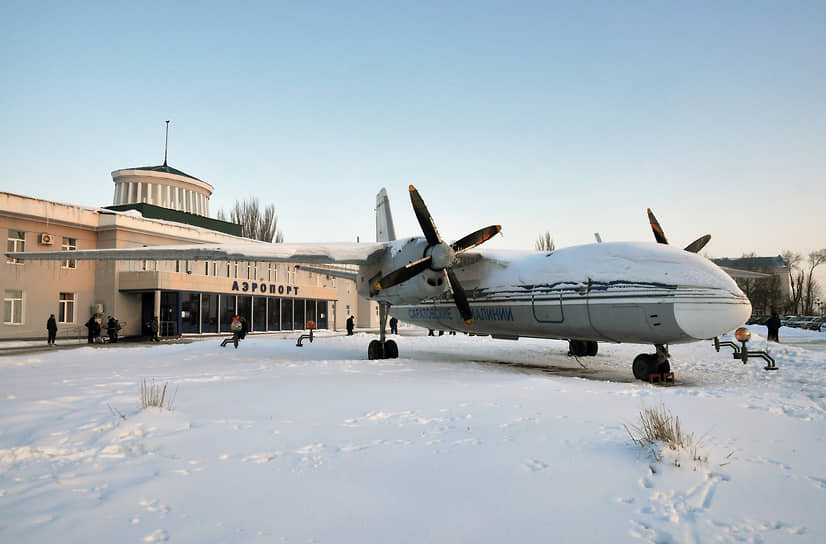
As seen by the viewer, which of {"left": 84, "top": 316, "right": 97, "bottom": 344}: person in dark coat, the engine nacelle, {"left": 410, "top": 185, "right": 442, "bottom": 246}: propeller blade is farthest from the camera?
{"left": 84, "top": 316, "right": 97, "bottom": 344}: person in dark coat

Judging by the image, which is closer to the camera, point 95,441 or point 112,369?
point 95,441

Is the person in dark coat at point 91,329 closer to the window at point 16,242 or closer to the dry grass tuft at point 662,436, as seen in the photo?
the window at point 16,242

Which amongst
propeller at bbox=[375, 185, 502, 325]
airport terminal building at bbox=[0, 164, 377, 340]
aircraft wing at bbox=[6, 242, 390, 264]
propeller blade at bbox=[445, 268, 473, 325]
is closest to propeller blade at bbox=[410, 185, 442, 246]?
propeller at bbox=[375, 185, 502, 325]

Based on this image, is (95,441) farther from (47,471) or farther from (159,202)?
(159,202)

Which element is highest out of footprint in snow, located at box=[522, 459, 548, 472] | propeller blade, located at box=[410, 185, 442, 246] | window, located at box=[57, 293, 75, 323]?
propeller blade, located at box=[410, 185, 442, 246]

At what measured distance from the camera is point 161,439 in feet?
19.7

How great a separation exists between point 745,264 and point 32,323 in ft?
326

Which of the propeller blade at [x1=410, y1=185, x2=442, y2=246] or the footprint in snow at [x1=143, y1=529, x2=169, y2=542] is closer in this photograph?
the footprint in snow at [x1=143, y1=529, x2=169, y2=542]

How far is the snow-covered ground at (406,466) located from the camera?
13.0 ft

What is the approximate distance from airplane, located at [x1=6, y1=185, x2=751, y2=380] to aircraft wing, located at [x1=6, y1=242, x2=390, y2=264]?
0.11 feet

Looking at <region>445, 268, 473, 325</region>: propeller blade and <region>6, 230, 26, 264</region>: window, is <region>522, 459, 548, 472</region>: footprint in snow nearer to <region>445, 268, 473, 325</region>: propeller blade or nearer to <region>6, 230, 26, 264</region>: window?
<region>445, 268, 473, 325</region>: propeller blade

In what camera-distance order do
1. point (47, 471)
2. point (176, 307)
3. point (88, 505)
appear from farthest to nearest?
1. point (176, 307)
2. point (47, 471)
3. point (88, 505)

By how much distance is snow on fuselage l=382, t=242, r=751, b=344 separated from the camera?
37.2ft

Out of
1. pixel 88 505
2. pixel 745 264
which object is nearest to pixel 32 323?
pixel 88 505
